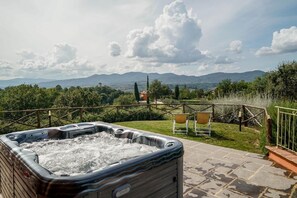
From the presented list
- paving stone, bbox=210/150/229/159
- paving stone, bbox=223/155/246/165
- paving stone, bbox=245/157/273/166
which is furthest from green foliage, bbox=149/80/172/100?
paving stone, bbox=245/157/273/166

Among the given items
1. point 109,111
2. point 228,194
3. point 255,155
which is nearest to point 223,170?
point 228,194

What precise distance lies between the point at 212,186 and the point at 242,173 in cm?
79

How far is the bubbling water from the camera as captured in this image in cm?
298

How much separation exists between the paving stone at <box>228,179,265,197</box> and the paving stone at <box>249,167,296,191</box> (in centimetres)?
15

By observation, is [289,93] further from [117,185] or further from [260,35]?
A: [117,185]

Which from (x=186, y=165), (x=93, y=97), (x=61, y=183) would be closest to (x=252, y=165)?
(x=186, y=165)

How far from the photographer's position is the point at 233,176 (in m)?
3.63

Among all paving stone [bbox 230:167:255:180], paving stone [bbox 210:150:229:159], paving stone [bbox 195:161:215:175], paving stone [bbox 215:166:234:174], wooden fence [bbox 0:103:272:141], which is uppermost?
wooden fence [bbox 0:103:272:141]

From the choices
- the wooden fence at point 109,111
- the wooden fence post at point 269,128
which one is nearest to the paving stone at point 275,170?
the wooden fence post at point 269,128

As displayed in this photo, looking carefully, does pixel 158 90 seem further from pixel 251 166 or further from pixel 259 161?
pixel 251 166

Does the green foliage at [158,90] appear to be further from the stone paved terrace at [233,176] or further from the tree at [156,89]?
the stone paved terrace at [233,176]

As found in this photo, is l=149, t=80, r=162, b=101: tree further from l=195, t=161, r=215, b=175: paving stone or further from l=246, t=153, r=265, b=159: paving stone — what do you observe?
l=195, t=161, r=215, b=175: paving stone

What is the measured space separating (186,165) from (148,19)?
555 centimetres

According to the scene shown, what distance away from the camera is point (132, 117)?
10.4 metres
